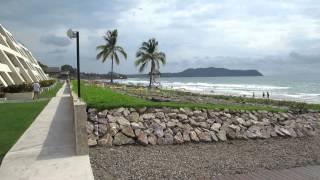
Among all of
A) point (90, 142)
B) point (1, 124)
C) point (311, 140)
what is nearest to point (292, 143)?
point (311, 140)

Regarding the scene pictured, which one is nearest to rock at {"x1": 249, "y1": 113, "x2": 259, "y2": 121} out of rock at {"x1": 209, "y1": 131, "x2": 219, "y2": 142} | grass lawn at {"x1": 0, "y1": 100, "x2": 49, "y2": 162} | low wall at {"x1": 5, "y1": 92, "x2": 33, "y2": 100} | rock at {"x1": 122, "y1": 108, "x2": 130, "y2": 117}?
rock at {"x1": 209, "y1": 131, "x2": 219, "y2": 142}

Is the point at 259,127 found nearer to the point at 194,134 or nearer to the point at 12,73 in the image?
the point at 194,134

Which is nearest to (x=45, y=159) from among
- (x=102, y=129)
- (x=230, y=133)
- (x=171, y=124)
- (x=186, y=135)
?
(x=102, y=129)

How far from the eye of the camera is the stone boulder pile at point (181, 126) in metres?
10.7

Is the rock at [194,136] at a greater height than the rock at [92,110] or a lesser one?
lesser

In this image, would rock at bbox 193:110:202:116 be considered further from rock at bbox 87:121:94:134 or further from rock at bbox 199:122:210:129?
rock at bbox 87:121:94:134

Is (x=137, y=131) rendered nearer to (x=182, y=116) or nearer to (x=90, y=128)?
(x=90, y=128)

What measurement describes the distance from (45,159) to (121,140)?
2677 millimetres

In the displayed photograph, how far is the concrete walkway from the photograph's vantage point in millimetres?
7156

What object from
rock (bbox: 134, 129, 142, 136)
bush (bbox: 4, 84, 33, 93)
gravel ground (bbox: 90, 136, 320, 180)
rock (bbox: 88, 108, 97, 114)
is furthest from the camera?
bush (bbox: 4, 84, 33, 93)

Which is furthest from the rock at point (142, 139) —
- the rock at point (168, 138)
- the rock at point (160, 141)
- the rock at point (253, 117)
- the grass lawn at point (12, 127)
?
the rock at point (253, 117)

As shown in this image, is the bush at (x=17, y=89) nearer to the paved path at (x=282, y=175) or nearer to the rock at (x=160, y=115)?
the rock at (x=160, y=115)

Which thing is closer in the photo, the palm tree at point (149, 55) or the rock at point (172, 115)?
the rock at point (172, 115)

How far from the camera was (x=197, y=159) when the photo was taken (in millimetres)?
9008
